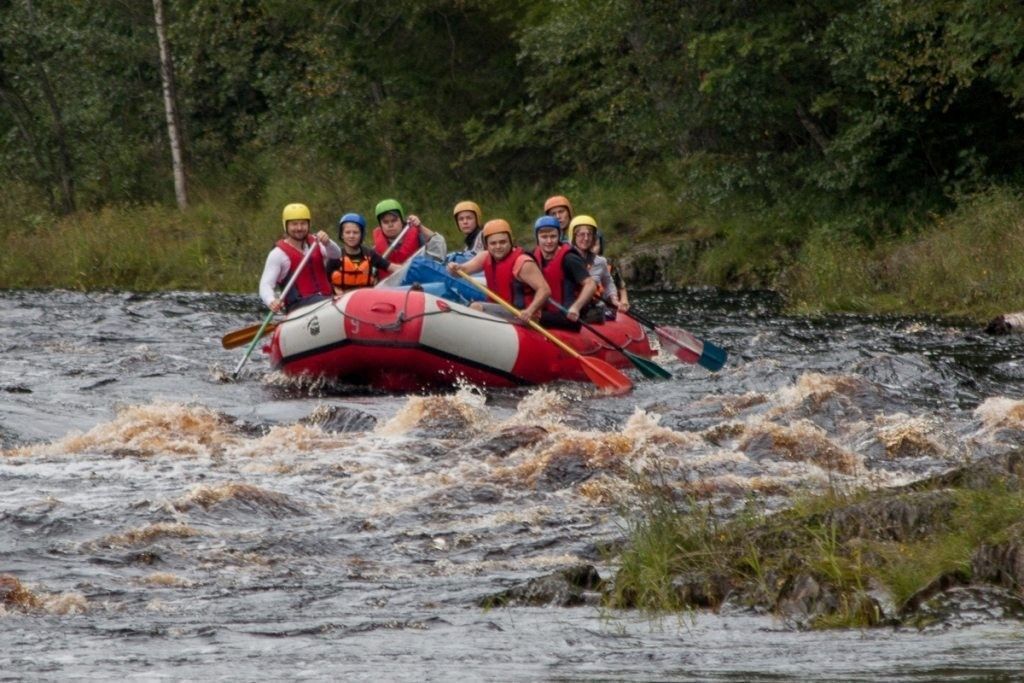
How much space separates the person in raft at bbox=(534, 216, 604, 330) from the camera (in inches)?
525

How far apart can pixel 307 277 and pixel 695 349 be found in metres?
3.29

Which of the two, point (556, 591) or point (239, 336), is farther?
point (239, 336)

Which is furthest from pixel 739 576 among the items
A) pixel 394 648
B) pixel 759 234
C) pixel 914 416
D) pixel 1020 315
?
pixel 759 234

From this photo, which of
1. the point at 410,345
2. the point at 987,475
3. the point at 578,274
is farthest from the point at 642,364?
the point at 987,475

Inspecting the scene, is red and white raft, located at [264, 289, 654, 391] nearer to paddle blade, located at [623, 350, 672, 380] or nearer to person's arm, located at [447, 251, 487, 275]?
paddle blade, located at [623, 350, 672, 380]

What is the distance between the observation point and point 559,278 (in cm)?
1359

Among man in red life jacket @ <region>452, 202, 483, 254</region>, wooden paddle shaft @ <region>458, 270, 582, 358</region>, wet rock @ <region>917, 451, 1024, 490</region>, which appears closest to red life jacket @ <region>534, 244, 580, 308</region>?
wooden paddle shaft @ <region>458, 270, 582, 358</region>

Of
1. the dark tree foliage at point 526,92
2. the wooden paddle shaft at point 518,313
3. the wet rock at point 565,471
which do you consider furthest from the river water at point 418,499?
the dark tree foliage at point 526,92

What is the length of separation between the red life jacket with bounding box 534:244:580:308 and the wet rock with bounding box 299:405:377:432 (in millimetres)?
3044

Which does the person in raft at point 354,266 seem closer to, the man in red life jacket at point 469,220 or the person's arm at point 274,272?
the person's arm at point 274,272

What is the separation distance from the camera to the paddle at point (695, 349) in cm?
1370

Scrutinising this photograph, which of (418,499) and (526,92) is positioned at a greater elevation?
(526,92)

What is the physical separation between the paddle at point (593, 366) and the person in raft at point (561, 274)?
34cm

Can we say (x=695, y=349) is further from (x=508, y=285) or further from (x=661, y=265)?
(x=661, y=265)
